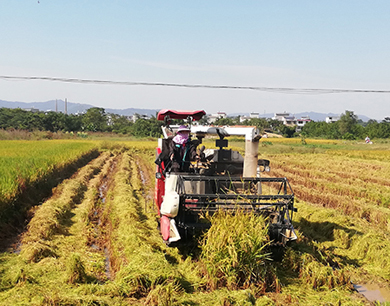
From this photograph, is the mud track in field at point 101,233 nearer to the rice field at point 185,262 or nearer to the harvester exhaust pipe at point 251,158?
the rice field at point 185,262

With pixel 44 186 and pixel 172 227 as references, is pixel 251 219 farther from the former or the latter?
pixel 44 186

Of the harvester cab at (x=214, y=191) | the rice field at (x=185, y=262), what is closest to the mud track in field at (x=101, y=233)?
the rice field at (x=185, y=262)

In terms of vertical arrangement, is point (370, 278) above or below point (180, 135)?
below

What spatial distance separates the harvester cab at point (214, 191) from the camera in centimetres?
559

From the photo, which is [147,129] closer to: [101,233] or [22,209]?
[22,209]

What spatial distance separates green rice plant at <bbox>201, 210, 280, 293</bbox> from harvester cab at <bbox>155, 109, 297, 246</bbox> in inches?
17.2

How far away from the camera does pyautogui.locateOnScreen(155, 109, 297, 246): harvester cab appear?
5.59 metres

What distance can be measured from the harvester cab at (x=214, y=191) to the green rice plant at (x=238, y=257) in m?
0.44

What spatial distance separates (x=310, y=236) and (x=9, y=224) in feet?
A: 20.8

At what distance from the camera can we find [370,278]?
18.5ft

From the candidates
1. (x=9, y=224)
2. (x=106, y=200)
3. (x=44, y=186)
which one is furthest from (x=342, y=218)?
(x=44, y=186)

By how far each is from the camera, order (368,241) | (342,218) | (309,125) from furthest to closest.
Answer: (309,125) → (342,218) → (368,241)

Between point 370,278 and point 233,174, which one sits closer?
point 370,278

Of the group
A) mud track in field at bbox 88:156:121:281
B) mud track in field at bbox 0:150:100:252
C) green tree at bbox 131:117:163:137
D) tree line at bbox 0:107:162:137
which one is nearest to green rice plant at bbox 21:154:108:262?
mud track in field at bbox 0:150:100:252
